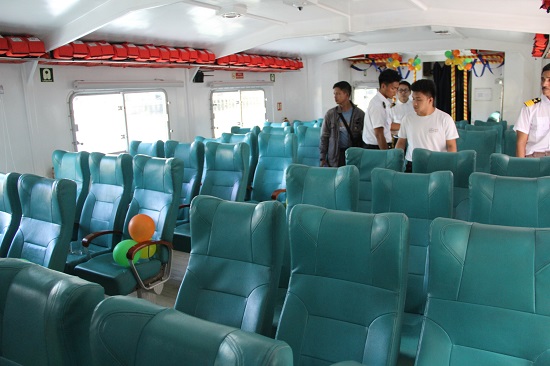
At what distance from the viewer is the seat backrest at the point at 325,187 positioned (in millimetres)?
2805

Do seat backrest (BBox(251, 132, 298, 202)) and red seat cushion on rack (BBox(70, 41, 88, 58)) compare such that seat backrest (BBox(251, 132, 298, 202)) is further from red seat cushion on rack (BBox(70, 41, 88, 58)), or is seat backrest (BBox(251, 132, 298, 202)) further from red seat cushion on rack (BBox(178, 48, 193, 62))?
red seat cushion on rack (BBox(178, 48, 193, 62))

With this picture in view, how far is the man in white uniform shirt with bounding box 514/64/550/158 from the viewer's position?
383cm

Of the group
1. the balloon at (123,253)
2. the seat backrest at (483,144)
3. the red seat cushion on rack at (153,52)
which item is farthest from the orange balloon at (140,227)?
the seat backrest at (483,144)

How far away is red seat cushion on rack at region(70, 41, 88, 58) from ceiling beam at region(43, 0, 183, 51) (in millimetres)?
248

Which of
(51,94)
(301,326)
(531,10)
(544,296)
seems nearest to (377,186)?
(301,326)

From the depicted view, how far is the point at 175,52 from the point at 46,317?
6513mm

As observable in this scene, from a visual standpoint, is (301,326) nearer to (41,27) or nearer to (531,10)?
(41,27)

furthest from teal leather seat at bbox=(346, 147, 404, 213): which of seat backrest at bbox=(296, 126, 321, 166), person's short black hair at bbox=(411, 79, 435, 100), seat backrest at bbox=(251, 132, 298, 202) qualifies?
seat backrest at bbox=(296, 126, 321, 166)

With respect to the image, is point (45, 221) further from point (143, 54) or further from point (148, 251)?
point (143, 54)

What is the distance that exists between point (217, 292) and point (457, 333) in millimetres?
1008

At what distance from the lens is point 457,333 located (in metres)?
1.58

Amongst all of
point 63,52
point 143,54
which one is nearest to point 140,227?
point 63,52

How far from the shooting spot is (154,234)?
3480 millimetres

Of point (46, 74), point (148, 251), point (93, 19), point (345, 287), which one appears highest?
point (93, 19)
